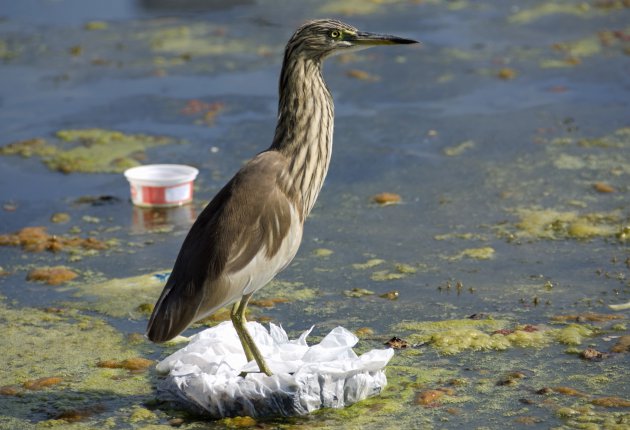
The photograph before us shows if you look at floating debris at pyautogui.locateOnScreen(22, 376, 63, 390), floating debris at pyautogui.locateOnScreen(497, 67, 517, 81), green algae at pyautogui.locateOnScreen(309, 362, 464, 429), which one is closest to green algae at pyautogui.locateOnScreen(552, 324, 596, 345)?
green algae at pyautogui.locateOnScreen(309, 362, 464, 429)

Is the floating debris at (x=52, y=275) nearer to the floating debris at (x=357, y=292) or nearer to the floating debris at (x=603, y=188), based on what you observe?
the floating debris at (x=357, y=292)

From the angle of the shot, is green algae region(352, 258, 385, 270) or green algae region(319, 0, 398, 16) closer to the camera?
green algae region(352, 258, 385, 270)

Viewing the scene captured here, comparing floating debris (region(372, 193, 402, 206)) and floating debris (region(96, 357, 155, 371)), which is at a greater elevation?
floating debris (region(372, 193, 402, 206))

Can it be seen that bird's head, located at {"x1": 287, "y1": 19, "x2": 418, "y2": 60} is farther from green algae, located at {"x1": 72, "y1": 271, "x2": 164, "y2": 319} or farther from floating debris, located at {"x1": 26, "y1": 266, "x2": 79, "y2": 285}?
floating debris, located at {"x1": 26, "y1": 266, "x2": 79, "y2": 285}

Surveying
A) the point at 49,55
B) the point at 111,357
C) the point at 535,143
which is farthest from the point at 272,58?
the point at 111,357

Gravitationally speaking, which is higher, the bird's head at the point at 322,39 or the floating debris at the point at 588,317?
the bird's head at the point at 322,39

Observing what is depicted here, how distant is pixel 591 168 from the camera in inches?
305

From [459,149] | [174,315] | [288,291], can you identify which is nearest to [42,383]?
[174,315]

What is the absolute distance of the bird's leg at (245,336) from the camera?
15.3ft

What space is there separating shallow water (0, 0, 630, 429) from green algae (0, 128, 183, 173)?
0.27 feet

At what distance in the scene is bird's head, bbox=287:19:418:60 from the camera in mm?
4973

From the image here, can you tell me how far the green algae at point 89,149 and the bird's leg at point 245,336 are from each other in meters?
3.45

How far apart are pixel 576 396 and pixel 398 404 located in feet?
2.37

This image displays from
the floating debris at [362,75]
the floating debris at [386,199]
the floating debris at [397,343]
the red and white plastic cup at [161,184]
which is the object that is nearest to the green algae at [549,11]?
the floating debris at [362,75]
